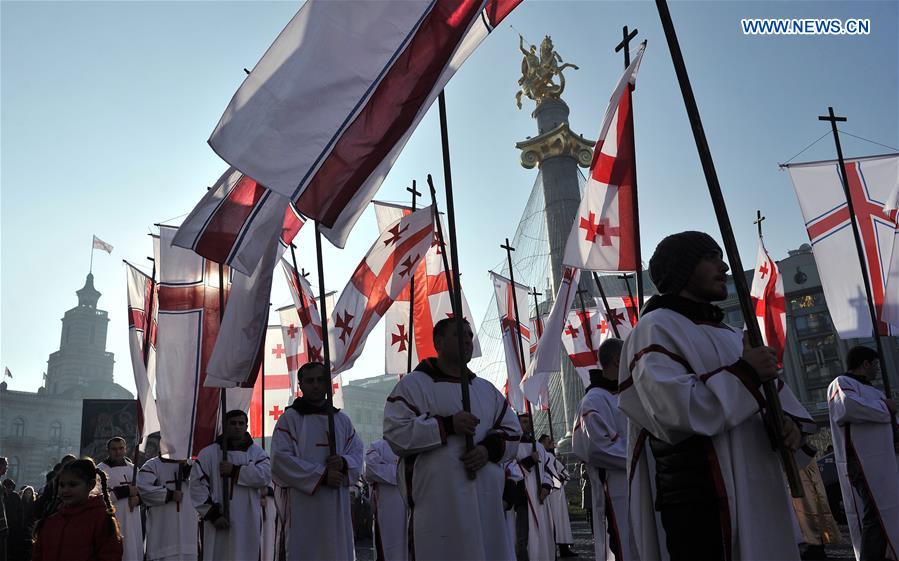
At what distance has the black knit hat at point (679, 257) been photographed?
3.39 m

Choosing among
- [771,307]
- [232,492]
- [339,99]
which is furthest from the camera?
[771,307]

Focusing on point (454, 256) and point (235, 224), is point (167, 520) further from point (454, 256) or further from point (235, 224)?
point (454, 256)

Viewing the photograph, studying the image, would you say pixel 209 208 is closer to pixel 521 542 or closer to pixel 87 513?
pixel 87 513

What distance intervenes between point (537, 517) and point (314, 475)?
5.44 m

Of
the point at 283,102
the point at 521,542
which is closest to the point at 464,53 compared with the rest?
the point at 283,102

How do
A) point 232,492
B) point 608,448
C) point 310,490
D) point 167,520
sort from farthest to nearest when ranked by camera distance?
1. point 167,520
2. point 232,492
3. point 310,490
4. point 608,448

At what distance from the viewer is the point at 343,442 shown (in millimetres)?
6777

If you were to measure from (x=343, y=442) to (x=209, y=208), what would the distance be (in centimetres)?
252

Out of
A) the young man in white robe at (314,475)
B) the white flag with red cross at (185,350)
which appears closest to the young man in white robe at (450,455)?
the young man in white robe at (314,475)

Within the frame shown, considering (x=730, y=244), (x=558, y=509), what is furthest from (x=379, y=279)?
(x=558, y=509)

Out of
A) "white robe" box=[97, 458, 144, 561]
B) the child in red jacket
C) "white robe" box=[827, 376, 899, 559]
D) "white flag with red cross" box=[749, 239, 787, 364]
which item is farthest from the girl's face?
"white flag with red cross" box=[749, 239, 787, 364]

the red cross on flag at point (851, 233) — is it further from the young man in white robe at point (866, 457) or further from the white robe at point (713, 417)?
the white robe at point (713, 417)

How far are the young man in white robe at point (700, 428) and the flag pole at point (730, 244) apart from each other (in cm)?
5

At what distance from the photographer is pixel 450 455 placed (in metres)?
4.79
